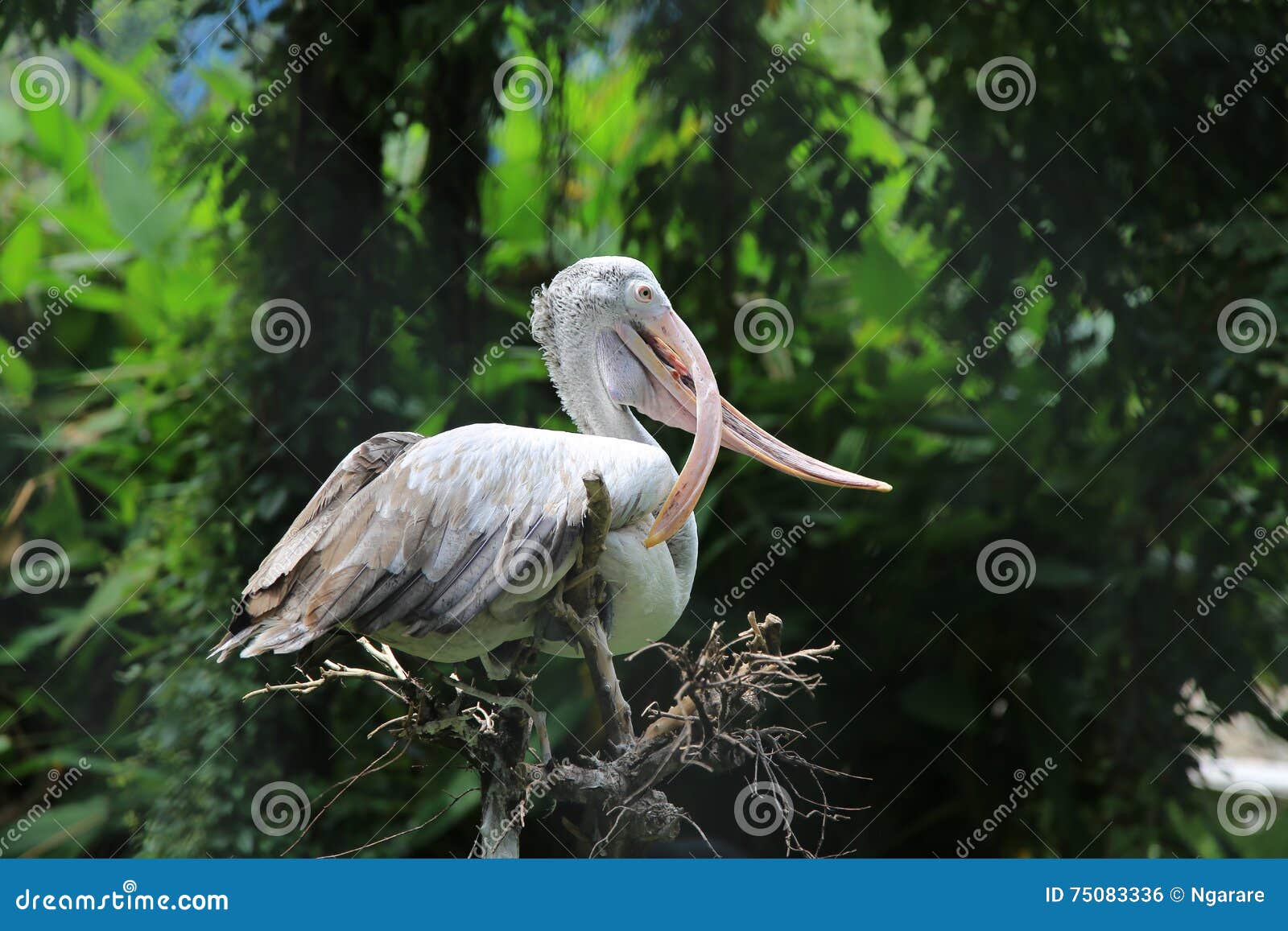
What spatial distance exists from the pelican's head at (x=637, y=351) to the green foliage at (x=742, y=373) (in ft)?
7.11

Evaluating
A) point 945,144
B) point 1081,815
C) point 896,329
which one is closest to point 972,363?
point 896,329

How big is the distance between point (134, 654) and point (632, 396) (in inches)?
117

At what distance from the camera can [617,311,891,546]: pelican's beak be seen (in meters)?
2.33

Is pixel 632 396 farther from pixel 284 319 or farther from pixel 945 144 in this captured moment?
pixel 945 144

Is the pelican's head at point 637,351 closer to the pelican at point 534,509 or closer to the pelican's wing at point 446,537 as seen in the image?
the pelican at point 534,509

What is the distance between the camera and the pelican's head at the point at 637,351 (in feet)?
7.85

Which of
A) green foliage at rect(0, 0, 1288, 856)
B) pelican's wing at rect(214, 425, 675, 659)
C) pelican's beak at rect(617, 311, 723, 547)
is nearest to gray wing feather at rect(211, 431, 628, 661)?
pelican's wing at rect(214, 425, 675, 659)

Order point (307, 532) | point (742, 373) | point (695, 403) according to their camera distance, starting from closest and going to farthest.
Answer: point (307, 532)
point (695, 403)
point (742, 373)

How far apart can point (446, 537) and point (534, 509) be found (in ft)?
0.56

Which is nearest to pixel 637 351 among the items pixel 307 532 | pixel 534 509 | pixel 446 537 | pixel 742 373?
pixel 534 509

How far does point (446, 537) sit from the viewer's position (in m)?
2.22

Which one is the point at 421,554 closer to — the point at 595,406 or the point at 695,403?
the point at 595,406

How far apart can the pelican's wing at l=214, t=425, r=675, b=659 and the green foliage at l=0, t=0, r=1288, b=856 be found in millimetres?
2250

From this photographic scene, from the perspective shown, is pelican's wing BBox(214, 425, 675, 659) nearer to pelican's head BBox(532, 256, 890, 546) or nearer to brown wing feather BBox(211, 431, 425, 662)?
brown wing feather BBox(211, 431, 425, 662)
